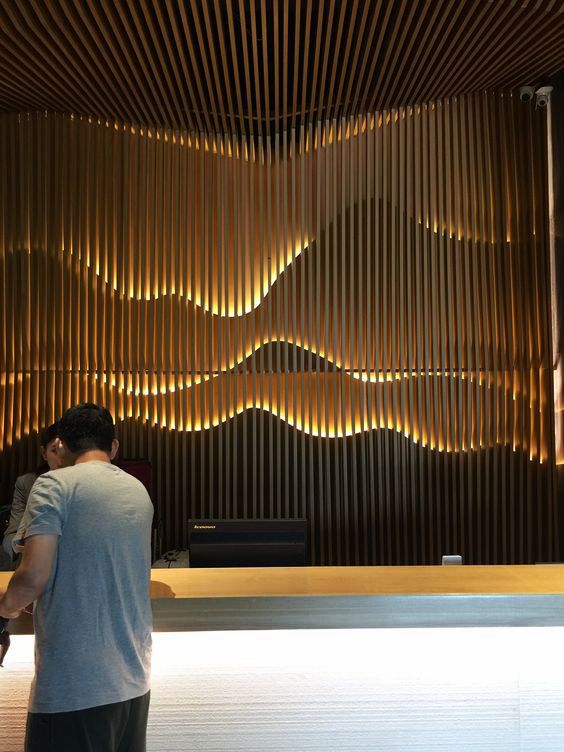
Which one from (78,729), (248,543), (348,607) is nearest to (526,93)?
(248,543)

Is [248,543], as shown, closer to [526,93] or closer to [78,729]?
[78,729]

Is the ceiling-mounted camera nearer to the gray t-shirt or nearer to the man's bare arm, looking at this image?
the gray t-shirt

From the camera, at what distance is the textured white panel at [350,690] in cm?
250

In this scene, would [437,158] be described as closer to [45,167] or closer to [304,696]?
[45,167]

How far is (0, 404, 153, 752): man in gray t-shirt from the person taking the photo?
1.90 metres

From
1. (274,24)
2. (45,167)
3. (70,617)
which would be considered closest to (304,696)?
(70,617)

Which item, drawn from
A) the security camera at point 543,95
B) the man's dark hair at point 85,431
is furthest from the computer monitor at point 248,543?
the security camera at point 543,95

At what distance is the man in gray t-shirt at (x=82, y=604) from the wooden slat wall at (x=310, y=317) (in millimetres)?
3622

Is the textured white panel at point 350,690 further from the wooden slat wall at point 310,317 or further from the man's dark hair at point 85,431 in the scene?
the wooden slat wall at point 310,317

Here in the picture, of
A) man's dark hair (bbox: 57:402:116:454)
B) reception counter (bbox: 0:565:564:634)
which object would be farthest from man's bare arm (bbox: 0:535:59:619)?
reception counter (bbox: 0:565:564:634)

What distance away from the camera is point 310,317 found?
572 centimetres

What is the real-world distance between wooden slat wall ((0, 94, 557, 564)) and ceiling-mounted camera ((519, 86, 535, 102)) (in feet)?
0.19

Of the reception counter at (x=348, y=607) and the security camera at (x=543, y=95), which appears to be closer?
the reception counter at (x=348, y=607)

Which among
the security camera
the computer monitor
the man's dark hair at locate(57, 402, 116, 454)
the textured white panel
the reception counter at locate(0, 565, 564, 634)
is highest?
the security camera
